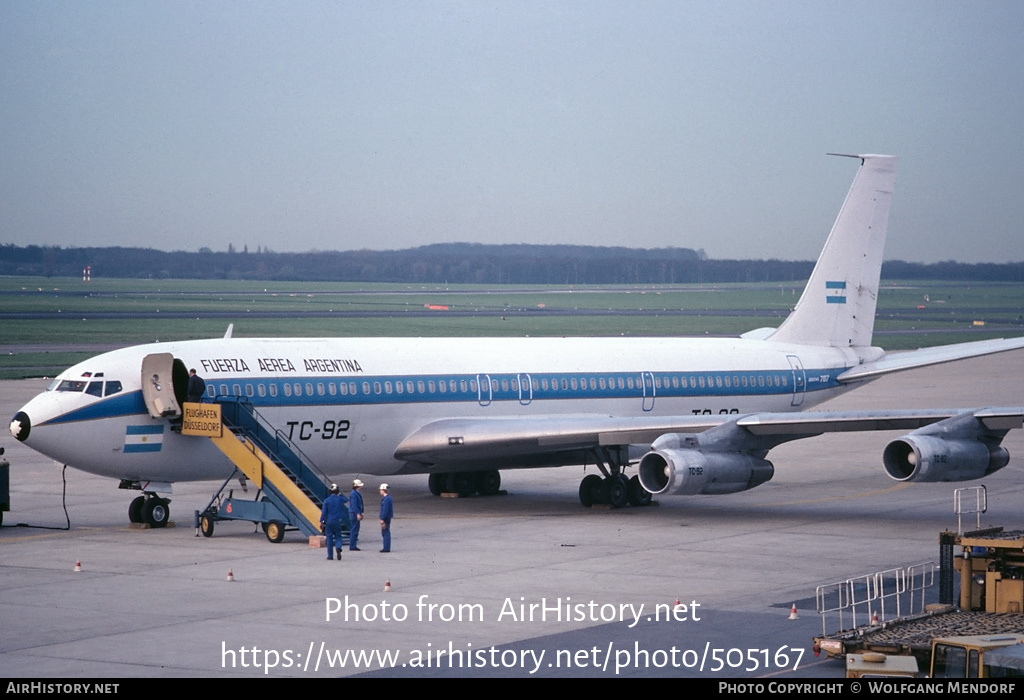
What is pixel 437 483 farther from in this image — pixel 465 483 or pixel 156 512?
pixel 156 512

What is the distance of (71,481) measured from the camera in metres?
37.8

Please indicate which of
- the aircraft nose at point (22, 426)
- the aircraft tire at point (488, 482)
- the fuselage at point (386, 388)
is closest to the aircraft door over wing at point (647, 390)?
the fuselage at point (386, 388)

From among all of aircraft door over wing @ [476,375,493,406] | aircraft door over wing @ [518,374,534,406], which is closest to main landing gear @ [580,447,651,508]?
aircraft door over wing @ [518,374,534,406]

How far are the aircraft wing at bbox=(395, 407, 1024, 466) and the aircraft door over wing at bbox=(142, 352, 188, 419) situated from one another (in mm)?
5670

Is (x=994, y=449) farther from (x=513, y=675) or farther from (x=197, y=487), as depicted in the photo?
(x=197, y=487)

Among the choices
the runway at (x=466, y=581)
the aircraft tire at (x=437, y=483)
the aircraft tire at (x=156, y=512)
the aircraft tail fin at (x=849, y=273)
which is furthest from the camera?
the aircraft tail fin at (x=849, y=273)

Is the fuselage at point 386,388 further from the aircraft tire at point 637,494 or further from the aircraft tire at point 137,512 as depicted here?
the aircraft tire at point 637,494

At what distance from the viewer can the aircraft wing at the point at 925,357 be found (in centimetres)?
3728

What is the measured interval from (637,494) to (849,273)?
438 inches

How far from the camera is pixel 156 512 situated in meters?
29.8

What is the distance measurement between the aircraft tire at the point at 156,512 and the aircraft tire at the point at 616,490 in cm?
1026

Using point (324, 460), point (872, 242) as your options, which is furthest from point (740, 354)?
point (324, 460)

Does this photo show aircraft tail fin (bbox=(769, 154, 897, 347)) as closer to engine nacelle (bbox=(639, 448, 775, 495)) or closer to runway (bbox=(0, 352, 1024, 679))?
runway (bbox=(0, 352, 1024, 679))

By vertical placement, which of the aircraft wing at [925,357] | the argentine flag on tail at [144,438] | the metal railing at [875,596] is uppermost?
the aircraft wing at [925,357]
